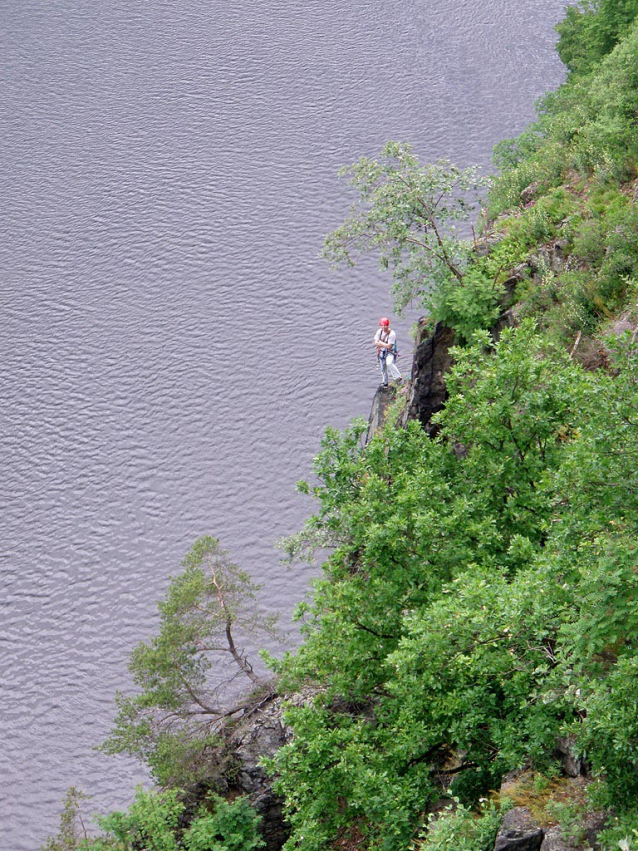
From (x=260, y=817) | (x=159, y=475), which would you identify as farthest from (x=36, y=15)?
(x=260, y=817)

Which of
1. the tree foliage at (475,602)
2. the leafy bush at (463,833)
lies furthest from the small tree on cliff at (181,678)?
the leafy bush at (463,833)

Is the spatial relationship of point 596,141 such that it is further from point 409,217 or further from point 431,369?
point 431,369

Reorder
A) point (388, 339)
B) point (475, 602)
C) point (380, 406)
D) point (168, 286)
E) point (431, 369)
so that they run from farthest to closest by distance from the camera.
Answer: point (168, 286) → point (388, 339) → point (380, 406) → point (431, 369) → point (475, 602)

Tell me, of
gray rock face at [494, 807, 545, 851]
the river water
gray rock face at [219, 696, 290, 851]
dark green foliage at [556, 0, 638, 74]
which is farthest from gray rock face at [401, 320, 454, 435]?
dark green foliage at [556, 0, 638, 74]

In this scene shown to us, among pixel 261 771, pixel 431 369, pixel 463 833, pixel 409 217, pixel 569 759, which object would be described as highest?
pixel 409 217

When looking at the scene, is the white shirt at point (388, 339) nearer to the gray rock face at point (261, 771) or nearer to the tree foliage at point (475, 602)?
the gray rock face at point (261, 771)

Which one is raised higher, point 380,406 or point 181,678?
point 380,406

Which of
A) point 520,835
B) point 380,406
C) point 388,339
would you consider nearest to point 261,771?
point 520,835
